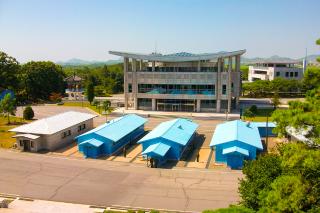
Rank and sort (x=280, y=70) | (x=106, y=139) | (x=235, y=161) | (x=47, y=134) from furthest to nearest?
(x=280, y=70) < (x=47, y=134) < (x=106, y=139) < (x=235, y=161)

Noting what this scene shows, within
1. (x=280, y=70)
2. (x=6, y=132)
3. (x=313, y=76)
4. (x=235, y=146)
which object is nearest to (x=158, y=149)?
(x=235, y=146)

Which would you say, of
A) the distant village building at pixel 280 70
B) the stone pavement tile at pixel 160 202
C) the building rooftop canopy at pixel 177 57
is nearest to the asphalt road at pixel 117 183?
the stone pavement tile at pixel 160 202

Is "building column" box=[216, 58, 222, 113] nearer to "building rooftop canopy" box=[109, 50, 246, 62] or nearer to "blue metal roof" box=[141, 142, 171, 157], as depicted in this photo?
"building rooftop canopy" box=[109, 50, 246, 62]

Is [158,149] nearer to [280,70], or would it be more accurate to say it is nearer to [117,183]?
[117,183]

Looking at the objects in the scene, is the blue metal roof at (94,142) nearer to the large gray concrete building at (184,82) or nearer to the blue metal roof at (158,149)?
the blue metal roof at (158,149)

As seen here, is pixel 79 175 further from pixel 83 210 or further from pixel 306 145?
pixel 306 145

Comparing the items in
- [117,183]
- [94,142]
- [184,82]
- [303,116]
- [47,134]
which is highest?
[184,82]

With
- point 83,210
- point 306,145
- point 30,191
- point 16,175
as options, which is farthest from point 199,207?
point 16,175
